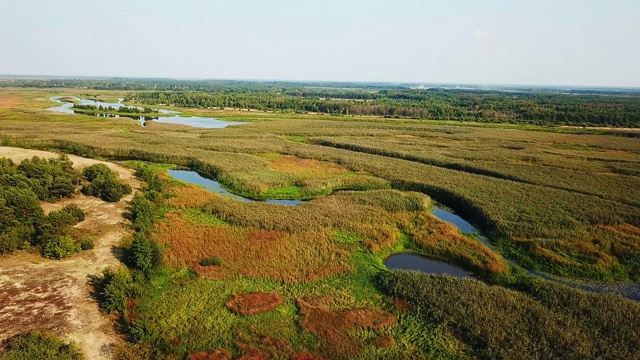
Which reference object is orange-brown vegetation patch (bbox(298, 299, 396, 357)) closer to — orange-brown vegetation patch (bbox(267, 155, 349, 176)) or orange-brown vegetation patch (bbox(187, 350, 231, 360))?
orange-brown vegetation patch (bbox(187, 350, 231, 360))

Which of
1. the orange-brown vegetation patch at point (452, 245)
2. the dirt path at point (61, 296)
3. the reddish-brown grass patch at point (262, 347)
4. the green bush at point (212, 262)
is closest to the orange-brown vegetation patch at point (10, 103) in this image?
the dirt path at point (61, 296)

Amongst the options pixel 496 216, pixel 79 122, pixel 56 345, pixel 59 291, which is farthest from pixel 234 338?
pixel 79 122

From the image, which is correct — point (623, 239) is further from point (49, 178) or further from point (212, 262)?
point (49, 178)

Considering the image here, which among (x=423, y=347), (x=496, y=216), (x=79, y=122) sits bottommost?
(x=423, y=347)

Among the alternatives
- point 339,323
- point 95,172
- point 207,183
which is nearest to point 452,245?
point 339,323

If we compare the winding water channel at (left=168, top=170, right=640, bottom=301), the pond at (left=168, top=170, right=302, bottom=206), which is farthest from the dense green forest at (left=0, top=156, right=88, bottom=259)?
the winding water channel at (left=168, top=170, right=640, bottom=301)

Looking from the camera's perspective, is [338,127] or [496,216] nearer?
[496,216]

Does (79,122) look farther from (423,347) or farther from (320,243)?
(423,347)
